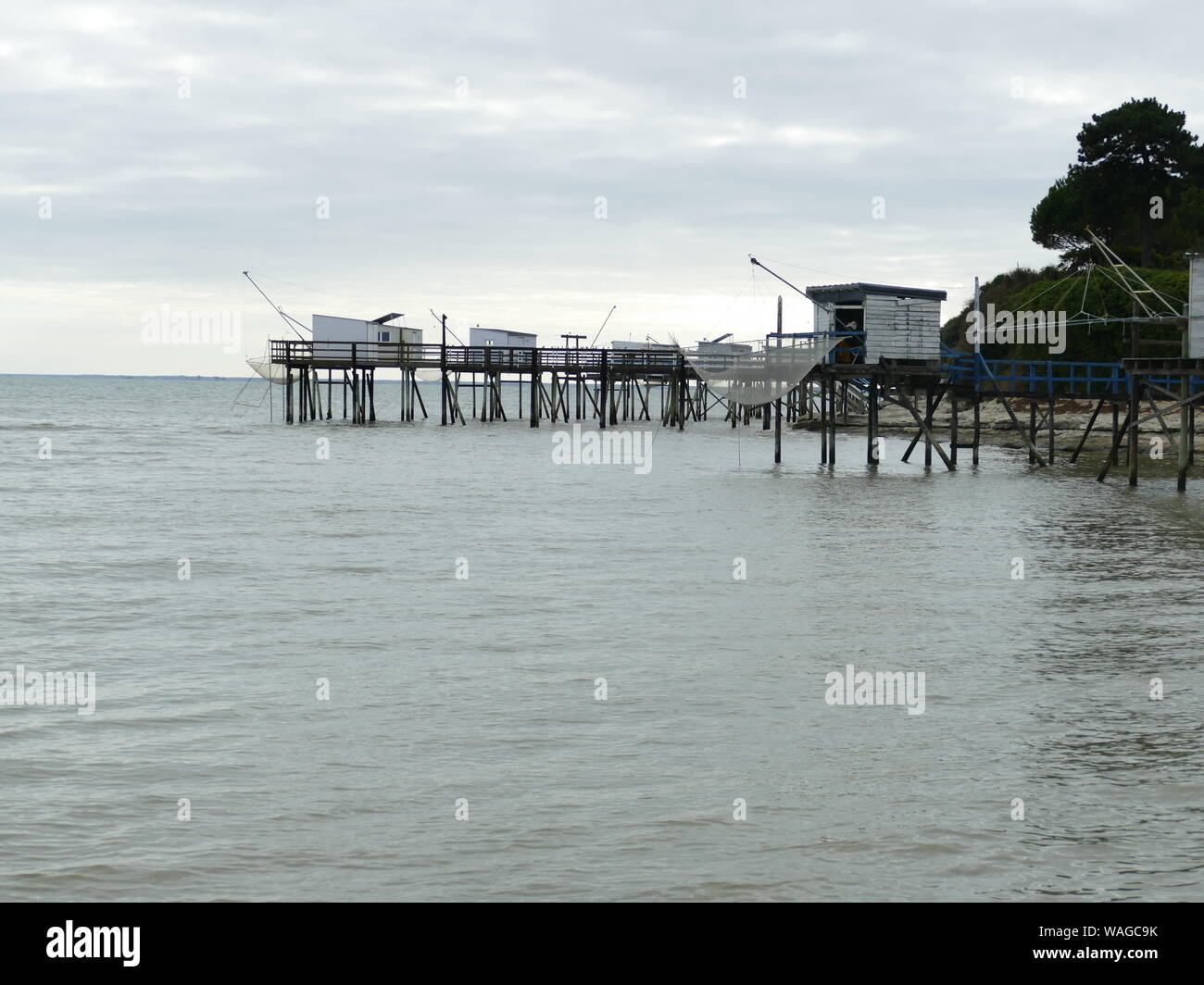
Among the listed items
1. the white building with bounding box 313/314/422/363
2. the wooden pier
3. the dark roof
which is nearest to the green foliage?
the wooden pier

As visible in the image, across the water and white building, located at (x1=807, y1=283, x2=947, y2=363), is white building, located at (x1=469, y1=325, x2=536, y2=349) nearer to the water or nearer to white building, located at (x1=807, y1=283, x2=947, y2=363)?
white building, located at (x1=807, y1=283, x2=947, y2=363)

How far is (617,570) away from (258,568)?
Answer: 5.40 metres

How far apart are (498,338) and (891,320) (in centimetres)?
6418

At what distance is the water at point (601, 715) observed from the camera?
7762 mm

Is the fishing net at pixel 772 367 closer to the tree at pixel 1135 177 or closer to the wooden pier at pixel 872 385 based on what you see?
the wooden pier at pixel 872 385

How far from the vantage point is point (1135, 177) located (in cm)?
6688

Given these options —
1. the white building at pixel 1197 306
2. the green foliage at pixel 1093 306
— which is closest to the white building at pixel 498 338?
the green foliage at pixel 1093 306

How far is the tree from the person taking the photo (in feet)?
216

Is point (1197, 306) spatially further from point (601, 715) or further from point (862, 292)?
point (601, 715)

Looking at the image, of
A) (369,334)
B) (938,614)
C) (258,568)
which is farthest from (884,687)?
(369,334)

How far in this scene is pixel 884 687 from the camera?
1201cm
